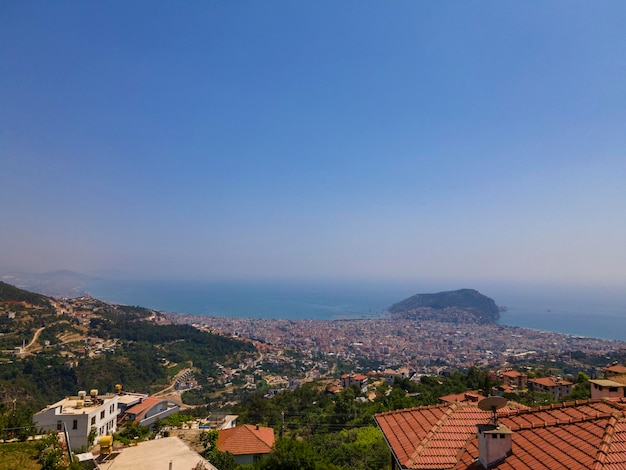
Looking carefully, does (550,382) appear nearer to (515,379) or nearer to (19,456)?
(515,379)

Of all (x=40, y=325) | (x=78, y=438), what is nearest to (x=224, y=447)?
(x=78, y=438)

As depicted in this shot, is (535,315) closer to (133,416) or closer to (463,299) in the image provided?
(463,299)

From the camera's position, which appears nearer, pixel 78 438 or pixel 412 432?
pixel 412 432

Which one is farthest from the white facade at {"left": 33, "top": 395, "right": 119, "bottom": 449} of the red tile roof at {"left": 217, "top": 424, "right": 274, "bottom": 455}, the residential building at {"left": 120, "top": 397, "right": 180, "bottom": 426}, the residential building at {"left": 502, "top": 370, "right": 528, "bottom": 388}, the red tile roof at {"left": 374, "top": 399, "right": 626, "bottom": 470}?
the residential building at {"left": 502, "top": 370, "right": 528, "bottom": 388}

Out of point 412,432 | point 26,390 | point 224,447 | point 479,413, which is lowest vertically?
point 26,390

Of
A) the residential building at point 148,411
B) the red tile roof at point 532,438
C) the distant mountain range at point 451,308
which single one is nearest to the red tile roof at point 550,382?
the red tile roof at point 532,438

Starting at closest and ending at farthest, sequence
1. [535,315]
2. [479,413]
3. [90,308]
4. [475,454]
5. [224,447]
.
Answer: [475,454], [479,413], [224,447], [90,308], [535,315]

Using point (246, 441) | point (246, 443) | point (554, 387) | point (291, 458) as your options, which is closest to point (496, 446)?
point (291, 458)
